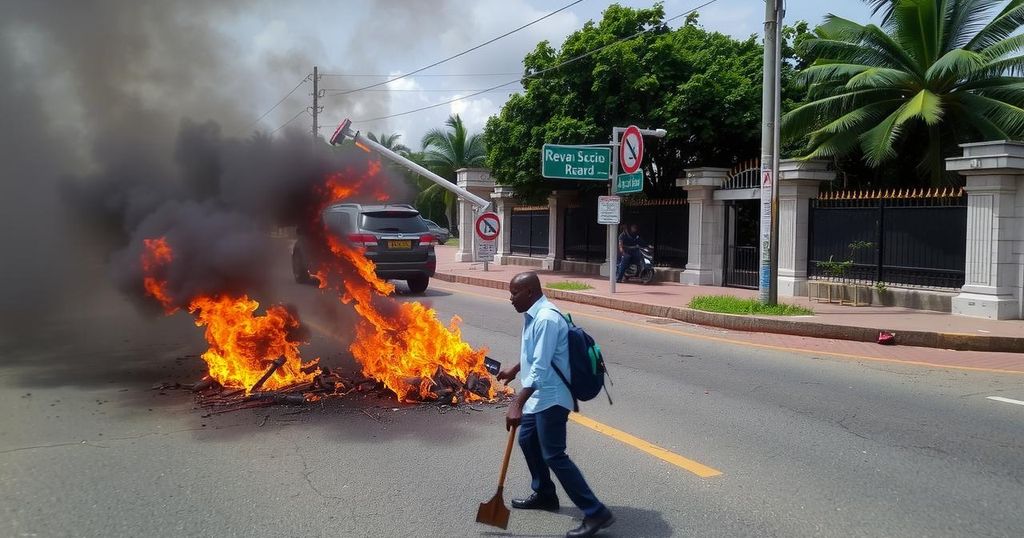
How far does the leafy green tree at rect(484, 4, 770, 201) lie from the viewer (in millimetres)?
17984

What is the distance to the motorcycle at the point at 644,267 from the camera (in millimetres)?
18547

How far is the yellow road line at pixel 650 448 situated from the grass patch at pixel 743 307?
712cm

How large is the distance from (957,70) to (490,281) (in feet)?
37.2

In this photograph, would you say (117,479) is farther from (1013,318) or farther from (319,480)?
(1013,318)

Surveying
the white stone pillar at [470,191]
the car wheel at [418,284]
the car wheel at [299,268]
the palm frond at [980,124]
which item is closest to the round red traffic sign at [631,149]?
the car wheel at [418,284]

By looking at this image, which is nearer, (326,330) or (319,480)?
(319,480)

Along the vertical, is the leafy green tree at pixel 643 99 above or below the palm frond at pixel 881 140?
above

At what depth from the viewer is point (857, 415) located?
6387 mm

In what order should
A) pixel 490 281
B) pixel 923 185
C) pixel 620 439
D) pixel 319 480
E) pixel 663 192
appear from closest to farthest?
pixel 319 480
pixel 620 439
pixel 923 185
pixel 490 281
pixel 663 192

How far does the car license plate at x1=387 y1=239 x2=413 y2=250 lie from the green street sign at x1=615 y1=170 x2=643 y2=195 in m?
4.70

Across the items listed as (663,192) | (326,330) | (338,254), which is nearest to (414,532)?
Result: (338,254)

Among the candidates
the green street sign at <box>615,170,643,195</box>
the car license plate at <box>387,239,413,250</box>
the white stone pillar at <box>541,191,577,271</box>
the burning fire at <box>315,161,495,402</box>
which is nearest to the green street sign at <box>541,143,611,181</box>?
the green street sign at <box>615,170,643,195</box>

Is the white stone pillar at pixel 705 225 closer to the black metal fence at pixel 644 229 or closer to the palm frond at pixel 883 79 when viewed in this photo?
the black metal fence at pixel 644 229

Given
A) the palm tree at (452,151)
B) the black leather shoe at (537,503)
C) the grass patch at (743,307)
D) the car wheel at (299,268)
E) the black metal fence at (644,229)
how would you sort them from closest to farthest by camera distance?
the black leather shoe at (537,503) → the car wheel at (299,268) → the grass patch at (743,307) → the black metal fence at (644,229) → the palm tree at (452,151)
